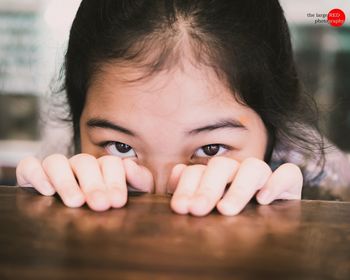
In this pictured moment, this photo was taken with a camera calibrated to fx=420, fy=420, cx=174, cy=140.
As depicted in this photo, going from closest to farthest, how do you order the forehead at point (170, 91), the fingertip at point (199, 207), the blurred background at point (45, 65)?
the fingertip at point (199, 207), the forehead at point (170, 91), the blurred background at point (45, 65)

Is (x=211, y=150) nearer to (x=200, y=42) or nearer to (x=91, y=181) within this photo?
(x=200, y=42)

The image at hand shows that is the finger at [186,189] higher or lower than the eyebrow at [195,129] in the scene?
higher

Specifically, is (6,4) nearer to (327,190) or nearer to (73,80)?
(73,80)

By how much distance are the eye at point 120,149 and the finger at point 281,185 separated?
340 mm

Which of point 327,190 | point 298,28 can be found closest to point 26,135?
point 298,28

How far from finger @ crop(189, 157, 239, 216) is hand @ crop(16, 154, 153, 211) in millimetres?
80

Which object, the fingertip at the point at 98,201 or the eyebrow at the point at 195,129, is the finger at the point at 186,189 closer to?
the fingertip at the point at 98,201

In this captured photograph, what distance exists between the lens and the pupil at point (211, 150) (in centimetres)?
79

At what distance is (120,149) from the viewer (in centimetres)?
83

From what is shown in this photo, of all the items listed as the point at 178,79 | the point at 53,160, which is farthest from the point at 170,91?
the point at 53,160

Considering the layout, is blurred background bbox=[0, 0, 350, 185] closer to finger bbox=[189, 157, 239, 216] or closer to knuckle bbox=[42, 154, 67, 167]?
knuckle bbox=[42, 154, 67, 167]

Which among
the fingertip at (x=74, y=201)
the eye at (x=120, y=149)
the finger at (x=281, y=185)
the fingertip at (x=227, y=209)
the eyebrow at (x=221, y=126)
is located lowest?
the eye at (x=120, y=149)

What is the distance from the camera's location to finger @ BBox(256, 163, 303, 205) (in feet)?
1.61

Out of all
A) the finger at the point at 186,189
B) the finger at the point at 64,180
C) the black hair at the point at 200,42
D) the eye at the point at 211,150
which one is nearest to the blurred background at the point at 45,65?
the black hair at the point at 200,42
